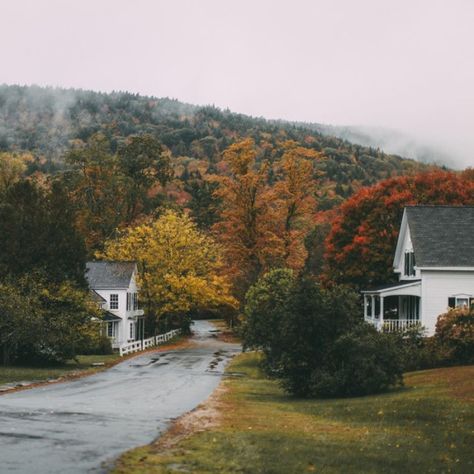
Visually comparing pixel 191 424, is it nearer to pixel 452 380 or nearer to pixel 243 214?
pixel 452 380

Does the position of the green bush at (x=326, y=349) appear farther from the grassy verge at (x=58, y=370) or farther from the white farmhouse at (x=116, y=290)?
the white farmhouse at (x=116, y=290)

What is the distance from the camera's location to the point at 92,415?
19.4 metres

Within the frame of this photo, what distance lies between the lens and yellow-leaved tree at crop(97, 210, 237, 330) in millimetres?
65750

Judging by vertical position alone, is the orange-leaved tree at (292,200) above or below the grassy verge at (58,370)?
above

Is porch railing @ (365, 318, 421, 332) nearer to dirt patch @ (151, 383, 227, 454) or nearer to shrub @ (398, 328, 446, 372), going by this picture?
shrub @ (398, 328, 446, 372)

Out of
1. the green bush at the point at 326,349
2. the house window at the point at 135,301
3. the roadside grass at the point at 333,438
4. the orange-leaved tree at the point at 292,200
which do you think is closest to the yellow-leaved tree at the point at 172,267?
the house window at the point at 135,301

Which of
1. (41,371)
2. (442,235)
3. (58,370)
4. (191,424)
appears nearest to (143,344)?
(58,370)

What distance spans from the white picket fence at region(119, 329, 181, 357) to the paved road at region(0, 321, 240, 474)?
14306 mm

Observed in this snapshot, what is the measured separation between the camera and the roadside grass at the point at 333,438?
12.8m

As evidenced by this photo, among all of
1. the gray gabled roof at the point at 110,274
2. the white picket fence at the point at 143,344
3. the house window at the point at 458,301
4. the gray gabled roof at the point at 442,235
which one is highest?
the gray gabled roof at the point at 442,235

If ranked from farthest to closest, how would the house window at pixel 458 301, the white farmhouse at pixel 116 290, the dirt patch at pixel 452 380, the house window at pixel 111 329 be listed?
the white farmhouse at pixel 116 290 → the house window at pixel 111 329 → the house window at pixel 458 301 → the dirt patch at pixel 452 380

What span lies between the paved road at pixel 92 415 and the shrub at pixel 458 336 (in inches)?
418

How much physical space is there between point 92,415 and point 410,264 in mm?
29396

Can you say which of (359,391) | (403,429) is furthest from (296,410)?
(403,429)
